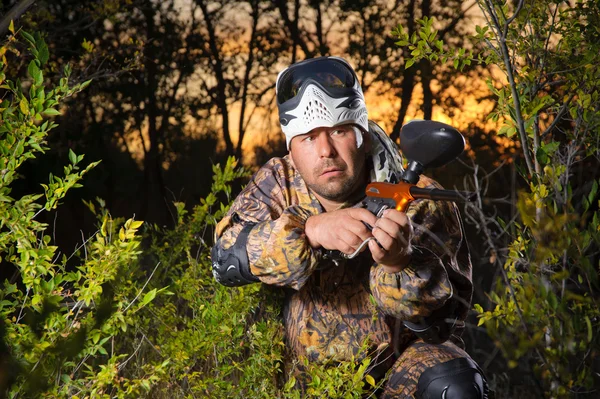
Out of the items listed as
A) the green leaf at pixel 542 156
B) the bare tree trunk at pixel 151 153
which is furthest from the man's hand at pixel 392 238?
the bare tree trunk at pixel 151 153

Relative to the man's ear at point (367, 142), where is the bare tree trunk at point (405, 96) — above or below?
above

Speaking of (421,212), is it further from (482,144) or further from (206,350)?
(482,144)

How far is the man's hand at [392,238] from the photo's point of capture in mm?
1323

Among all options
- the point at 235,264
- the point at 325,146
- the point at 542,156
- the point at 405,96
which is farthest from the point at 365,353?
the point at 405,96

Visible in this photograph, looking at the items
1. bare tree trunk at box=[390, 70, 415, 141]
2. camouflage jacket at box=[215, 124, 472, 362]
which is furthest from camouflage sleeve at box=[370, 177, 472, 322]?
bare tree trunk at box=[390, 70, 415, 141]

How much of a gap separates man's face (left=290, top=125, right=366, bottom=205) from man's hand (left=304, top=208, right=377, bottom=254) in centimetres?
17

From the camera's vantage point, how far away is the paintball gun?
1.41 metres

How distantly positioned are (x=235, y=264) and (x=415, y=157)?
42 centimetres

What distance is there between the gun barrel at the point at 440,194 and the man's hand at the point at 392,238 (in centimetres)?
5

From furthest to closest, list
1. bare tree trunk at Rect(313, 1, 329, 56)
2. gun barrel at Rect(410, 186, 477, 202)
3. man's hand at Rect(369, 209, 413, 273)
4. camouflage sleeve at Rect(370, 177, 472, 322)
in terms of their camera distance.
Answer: bare tree trunk at Rect(313, 1, 329, 56), camouflage sleeve at Rect(370, 177, 472, 322), man's hand at Rect(369, 209, 413, 273), gun barrel at Rect(410, 186, 477, 202)

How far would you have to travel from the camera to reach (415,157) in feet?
4.76

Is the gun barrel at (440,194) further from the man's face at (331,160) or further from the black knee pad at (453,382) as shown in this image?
the black knee pad at (453,382)

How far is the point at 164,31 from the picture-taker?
157 inches

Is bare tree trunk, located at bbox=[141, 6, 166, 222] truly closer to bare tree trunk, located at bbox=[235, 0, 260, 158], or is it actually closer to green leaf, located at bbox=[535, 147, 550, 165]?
bare tree trunk, located at bbox=[235, 0, 260, 158]
